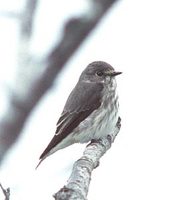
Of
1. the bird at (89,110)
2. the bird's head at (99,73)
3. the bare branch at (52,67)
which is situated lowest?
the bare branch at (52,67)

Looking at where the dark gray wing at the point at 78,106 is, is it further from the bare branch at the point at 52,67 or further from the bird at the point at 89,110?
the bare branch at the point at 52,67

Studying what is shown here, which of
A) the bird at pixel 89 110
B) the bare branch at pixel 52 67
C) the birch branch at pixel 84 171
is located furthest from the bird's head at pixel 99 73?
the bare branch at pixel 52 67

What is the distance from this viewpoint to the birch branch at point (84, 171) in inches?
80.7

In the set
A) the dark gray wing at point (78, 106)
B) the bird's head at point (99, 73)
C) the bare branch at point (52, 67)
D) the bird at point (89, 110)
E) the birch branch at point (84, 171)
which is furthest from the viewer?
the bird's head at point (99, 73)

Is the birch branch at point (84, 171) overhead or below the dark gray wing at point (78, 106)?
below

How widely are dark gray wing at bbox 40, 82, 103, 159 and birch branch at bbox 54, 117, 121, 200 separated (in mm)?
697

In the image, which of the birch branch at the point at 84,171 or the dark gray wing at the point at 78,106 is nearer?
the birch branch at the point at 84,171

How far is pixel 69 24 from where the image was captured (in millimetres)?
1231

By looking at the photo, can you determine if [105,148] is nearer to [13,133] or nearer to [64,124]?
[64,124]

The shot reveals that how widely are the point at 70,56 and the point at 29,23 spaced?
208mm

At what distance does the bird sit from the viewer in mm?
6430

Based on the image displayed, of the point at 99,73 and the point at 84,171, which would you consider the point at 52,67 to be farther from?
the point at 99,73

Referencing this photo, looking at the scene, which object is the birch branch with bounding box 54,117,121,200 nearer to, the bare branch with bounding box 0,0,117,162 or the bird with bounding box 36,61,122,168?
the bird with bounding box 36,61,122,168

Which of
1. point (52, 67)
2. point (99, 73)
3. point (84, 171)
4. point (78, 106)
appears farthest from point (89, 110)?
point (52, 67)
